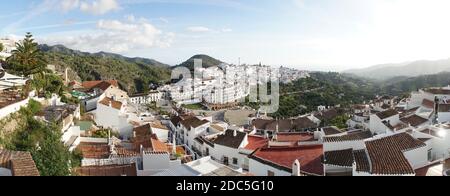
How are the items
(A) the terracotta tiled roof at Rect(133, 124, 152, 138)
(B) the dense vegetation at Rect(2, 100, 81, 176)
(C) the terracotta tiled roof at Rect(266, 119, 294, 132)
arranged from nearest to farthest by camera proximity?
(B) the dense vegetation at Rect(2, 100, 81, 176), (A) the terracotta tiled roof at Rect(133, 124, 152, 138), (C) the terracotta tiled roof at Rect(266, 119, 294, 132)

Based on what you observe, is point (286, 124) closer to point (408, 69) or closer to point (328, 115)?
point (328, 115)

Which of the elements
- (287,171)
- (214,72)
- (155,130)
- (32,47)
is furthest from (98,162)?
(214,72)

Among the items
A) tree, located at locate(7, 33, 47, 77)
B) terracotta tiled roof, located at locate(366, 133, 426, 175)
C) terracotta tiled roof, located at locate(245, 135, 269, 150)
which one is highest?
tree, located at locate(7, 33, 47, 77)

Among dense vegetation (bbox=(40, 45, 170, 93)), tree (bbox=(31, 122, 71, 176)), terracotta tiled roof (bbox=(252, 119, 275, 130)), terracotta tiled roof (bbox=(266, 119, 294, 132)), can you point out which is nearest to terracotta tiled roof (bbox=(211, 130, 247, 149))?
tree (bbox=(31, 122, 71, 176))

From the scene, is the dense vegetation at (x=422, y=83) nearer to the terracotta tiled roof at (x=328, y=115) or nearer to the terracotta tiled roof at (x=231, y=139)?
the terracotta tiled roof at (x=328, y=115)

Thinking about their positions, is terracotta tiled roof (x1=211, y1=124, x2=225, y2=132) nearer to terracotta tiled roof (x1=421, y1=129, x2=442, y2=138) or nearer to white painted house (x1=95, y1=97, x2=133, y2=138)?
white painted house (x1=95, y1=97, x2=133, y2=138)
